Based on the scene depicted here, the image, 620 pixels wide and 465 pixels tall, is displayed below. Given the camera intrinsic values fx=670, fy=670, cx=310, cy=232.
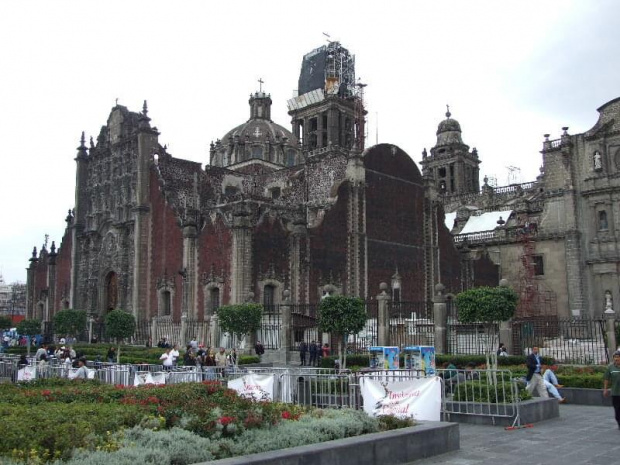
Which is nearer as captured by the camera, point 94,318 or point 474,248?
point 94,318

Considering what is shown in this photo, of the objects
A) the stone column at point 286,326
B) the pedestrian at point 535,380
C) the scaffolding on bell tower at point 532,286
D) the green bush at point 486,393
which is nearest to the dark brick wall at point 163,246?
the stone column at point 286,326

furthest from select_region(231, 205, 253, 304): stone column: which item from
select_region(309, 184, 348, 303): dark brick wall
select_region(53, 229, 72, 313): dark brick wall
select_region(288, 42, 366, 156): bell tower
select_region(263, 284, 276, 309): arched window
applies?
select_region(53, 229, 72, 313): dark brick wall

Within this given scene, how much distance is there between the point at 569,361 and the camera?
2602 centimetres

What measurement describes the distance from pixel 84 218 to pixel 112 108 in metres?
8.83

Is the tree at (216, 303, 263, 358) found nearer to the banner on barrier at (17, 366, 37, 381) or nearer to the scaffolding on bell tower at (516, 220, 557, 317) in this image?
the banner on barrier at (17, 366, 37, 381)

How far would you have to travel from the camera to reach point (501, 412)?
1395cm

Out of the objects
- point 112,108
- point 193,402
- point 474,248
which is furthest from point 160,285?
point 193,402

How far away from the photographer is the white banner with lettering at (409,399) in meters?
12.3

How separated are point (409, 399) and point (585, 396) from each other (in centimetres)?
784

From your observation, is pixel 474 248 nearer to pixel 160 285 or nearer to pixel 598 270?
pixel 598 270

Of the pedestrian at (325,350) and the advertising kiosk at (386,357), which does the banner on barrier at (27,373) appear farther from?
the pedestrian at (325,350)

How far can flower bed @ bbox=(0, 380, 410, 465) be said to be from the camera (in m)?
7.99

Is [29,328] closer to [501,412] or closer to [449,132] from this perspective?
[501,412]

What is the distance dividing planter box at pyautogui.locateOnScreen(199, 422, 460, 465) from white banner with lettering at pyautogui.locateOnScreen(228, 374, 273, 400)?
440 centimetres
